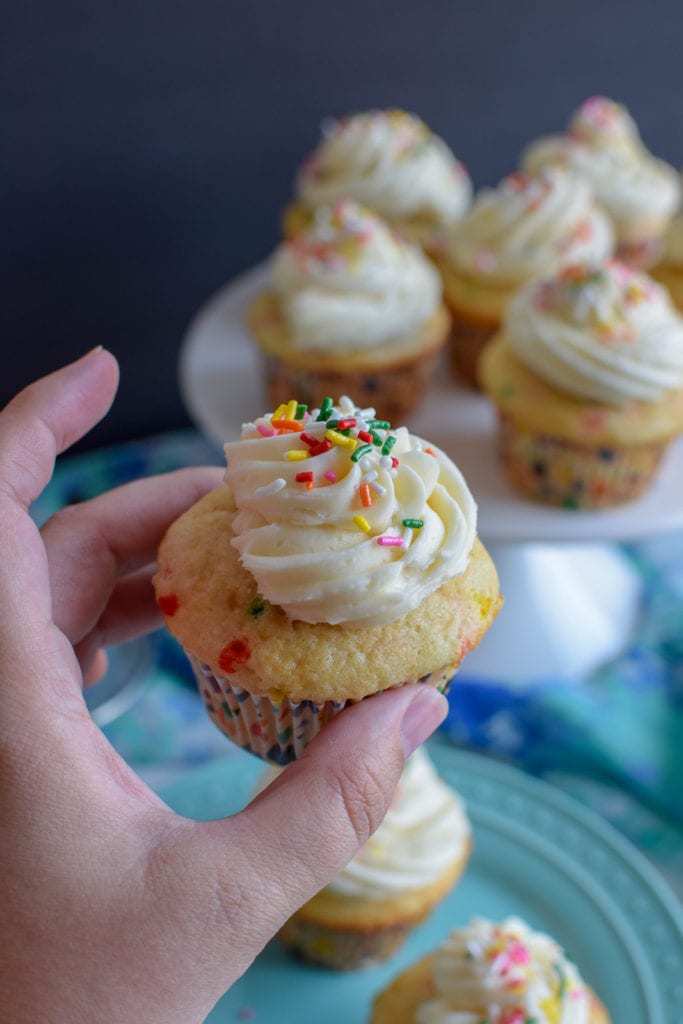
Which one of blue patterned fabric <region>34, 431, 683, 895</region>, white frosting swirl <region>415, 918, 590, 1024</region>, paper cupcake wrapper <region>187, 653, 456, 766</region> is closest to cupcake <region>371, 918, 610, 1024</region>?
white frosting swirl <region>415, 918, 590, 1024</region>

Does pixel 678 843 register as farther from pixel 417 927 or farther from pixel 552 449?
pixel 552 449

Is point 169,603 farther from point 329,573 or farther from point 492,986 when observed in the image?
point 492,986

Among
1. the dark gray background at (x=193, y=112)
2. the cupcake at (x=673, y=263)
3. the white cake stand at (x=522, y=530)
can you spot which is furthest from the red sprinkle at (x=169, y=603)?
the cupcake at (x=673, y=263)

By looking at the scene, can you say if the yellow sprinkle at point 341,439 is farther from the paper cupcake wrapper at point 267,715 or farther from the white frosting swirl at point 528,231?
the white frosting swirl at point 528,231

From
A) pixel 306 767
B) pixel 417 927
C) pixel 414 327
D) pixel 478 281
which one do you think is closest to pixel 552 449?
pixel 414 327

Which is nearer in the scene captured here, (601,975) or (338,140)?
(601,975)

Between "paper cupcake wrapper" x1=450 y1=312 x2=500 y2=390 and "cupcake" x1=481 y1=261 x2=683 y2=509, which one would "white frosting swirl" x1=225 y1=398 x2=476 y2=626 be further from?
"paper cupcake wrapper" x1=450 y1=312 x2=500 y2=390
